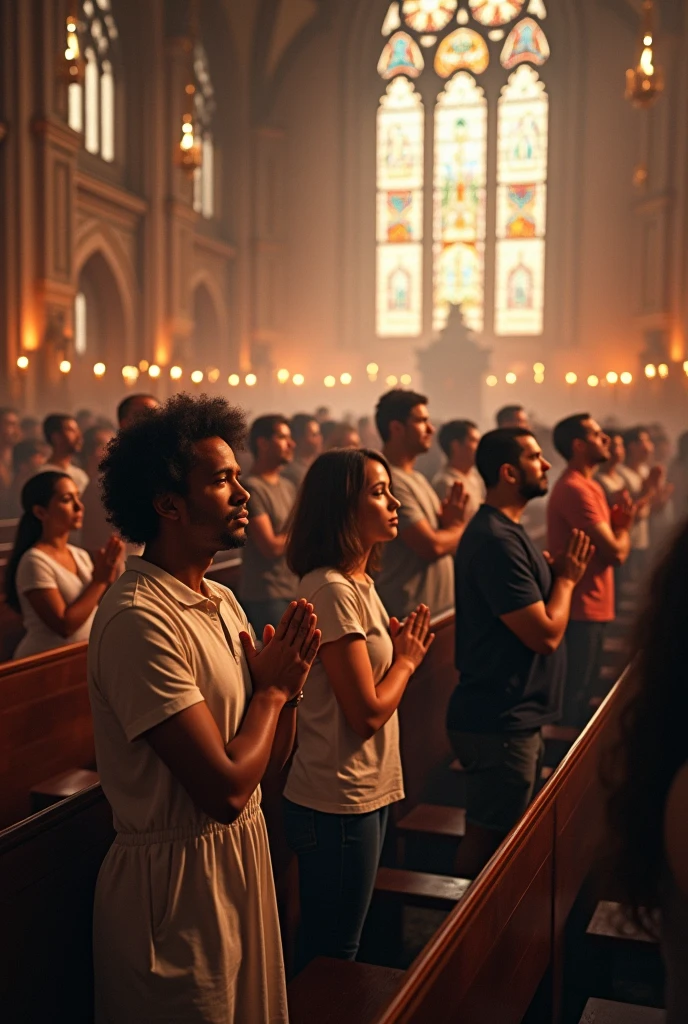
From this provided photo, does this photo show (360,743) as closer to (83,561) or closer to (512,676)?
(512,676)

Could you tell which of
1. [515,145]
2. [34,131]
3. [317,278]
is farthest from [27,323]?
[515,145]

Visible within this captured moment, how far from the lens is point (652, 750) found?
1.39m

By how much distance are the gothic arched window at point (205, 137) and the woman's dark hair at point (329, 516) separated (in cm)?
1820

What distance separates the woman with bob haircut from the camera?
1.39 meters

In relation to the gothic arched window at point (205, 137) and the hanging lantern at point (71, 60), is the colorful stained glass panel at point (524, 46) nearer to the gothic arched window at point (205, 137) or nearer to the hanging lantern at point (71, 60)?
the gothic arched window at point (205, 137)

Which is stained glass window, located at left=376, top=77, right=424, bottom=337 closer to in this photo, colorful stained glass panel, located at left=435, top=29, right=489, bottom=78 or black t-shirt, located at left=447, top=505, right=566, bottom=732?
colorful stained glass panel, located at left=435, top=29, right=489, bottom=78

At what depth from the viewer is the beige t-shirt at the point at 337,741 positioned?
2.57 metres

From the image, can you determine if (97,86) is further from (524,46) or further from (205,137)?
(524,46)

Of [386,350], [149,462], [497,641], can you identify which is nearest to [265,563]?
[497,641]

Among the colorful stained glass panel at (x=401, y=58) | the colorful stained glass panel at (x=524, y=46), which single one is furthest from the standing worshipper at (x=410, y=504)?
the colorful stained glass panel at (x=401, y=58)

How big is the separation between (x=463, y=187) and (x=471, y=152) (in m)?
0.70

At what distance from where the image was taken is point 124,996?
1.85 meters

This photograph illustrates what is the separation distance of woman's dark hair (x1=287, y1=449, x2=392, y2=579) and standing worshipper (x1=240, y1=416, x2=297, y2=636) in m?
2.33

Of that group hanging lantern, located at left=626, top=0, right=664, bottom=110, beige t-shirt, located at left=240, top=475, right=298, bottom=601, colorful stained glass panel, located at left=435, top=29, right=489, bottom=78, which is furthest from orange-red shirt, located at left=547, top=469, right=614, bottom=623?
colorful stained glass panel, located at left=435, top=29, right=489, bottom=78
